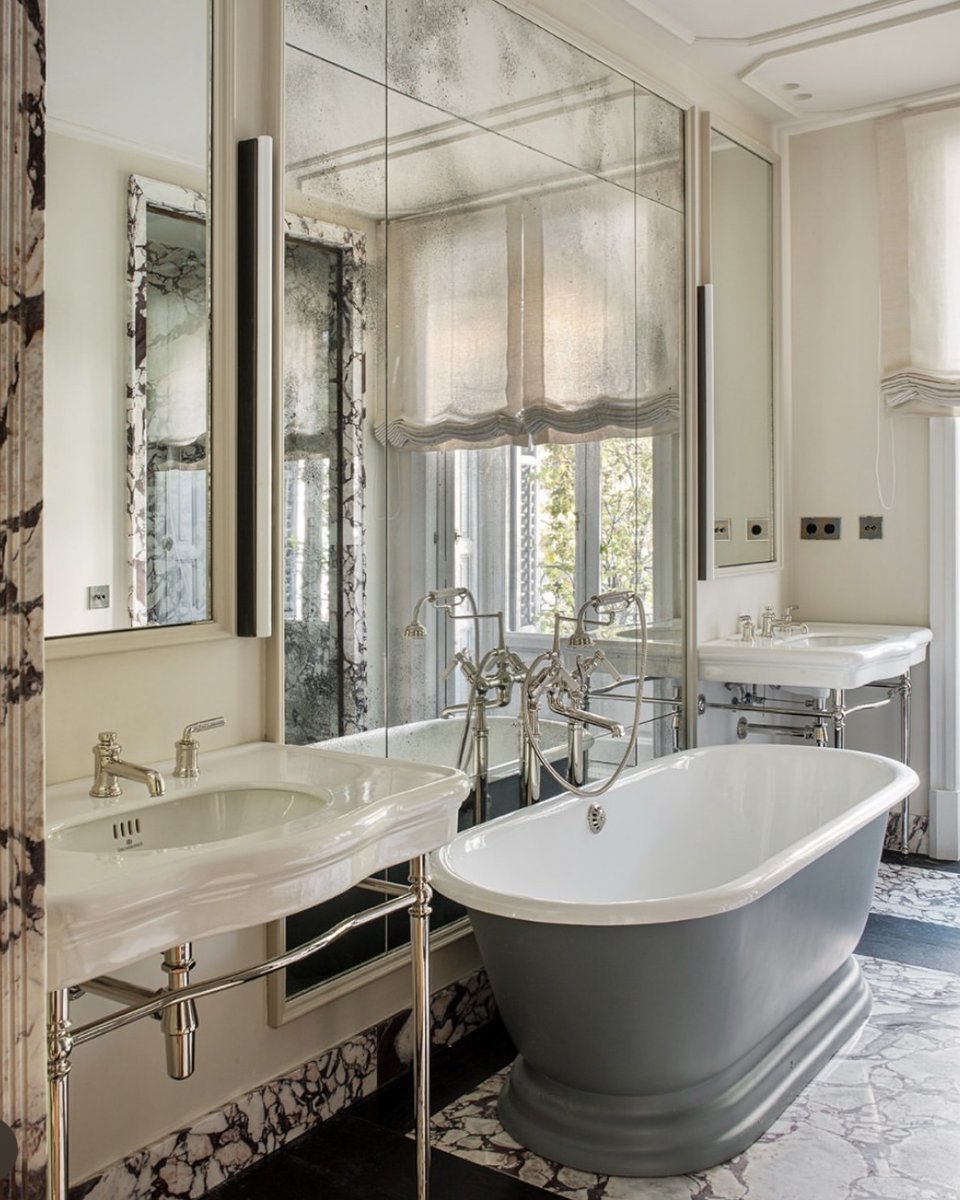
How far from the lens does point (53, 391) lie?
189 cm

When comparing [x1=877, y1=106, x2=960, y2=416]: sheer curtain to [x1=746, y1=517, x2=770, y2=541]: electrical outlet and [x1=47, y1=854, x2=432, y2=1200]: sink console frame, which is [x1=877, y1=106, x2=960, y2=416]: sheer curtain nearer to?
[x1=746, y1=517, x2=770, y2=541]: electrical outlet

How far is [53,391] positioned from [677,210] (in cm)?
236

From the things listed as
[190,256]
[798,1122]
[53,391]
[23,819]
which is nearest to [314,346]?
[190,256]

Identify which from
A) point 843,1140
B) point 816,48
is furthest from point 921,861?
point 816,48

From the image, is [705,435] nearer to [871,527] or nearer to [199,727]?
[871,527]

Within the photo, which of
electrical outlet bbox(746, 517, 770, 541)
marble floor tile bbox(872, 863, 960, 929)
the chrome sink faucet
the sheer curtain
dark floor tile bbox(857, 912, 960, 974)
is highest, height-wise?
the sheer curtain

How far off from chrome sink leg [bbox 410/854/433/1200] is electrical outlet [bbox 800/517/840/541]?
9.32 feet

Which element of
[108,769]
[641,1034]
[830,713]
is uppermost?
[108,769]

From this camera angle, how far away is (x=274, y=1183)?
2.12 metres

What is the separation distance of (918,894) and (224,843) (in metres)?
2.92

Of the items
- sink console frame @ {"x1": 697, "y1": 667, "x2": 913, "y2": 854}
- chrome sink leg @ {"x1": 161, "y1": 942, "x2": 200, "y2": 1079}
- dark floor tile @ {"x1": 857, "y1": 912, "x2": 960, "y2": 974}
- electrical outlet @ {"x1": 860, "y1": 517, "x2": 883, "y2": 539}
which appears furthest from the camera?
electrical outlet @ {"x1": 860, "y1": 517, "x2": 883, "y2": 539}

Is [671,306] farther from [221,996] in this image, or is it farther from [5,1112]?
[5,1112]

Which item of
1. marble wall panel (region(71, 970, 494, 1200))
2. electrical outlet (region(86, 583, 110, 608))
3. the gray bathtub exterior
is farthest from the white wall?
electrical outlet (region(86, 583, 110, 608))

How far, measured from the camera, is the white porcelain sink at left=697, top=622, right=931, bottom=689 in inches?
137
